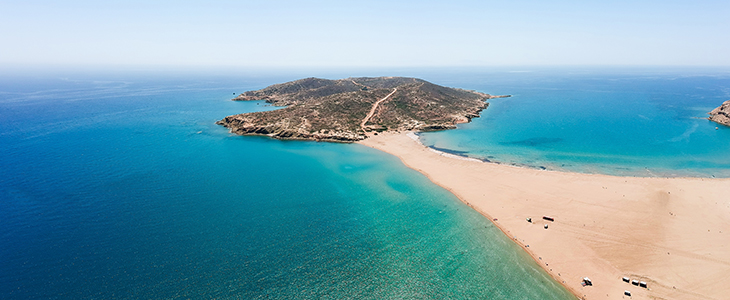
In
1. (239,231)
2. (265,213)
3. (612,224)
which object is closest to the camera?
(239,231)

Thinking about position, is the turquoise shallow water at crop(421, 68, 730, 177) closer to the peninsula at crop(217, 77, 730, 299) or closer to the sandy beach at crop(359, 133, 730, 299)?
the peninsula at crop(217, 77, 730, 299)

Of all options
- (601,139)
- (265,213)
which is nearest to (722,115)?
(601,139)

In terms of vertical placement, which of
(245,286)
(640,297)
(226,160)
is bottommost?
(640,297)

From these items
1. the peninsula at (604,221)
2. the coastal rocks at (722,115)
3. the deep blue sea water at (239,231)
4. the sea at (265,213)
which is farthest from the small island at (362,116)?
the coastal rocks at (722,115)

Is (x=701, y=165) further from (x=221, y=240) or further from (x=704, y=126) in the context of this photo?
(x=221, y=240)

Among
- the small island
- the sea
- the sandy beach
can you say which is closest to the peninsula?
the sandy beach

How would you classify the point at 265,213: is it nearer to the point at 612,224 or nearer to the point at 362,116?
the point at 612,224

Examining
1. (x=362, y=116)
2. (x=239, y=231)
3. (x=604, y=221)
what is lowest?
(x=604, y=221)

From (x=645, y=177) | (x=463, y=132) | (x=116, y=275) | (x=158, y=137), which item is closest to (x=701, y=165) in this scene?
(x=645, y=177)
